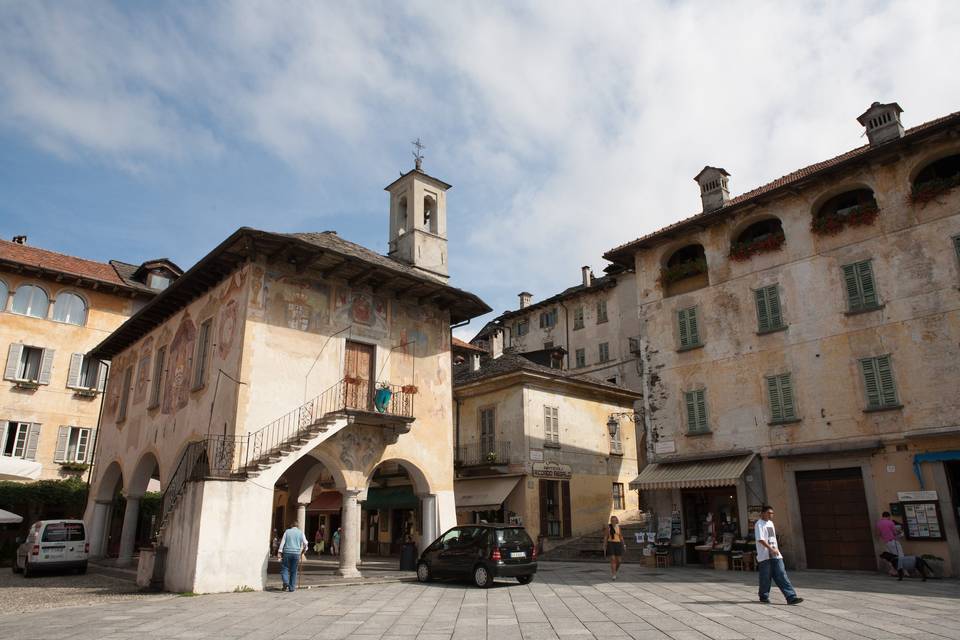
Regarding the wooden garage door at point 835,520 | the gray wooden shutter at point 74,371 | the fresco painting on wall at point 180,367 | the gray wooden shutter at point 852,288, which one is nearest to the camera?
the wooden garage door at point 835,520

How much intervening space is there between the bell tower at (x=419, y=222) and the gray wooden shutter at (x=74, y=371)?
17.5 m

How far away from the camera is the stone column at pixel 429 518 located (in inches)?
794

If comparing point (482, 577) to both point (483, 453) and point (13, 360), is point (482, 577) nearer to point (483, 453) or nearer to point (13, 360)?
point (483, 453)

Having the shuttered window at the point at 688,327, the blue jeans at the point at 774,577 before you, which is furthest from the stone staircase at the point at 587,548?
the blue jeans at the point at 774,577

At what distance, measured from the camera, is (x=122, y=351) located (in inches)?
1096

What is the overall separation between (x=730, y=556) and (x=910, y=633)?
11466mm

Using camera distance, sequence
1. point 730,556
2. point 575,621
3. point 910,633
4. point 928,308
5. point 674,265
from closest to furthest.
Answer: point 910,633 → point 575,621 → point 928,308 → point 730,556 → point 674,265

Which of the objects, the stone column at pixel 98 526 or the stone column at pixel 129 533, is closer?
the stone column at pixel 129 533

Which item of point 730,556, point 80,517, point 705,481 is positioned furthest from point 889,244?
point 80,517

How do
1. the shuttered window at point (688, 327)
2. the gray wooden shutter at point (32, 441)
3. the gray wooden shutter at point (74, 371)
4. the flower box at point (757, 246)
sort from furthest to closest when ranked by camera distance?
the gray wooden shutter at point (74, 371), the gray wooden shutter at point (32, 441), the shuttered window at point (688, 327), the flower box at point (757, 246)

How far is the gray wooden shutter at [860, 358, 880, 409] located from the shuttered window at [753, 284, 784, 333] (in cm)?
262

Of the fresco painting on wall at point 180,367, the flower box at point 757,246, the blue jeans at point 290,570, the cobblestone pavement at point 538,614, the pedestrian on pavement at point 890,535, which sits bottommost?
the cobblestone pavement at point 538,614

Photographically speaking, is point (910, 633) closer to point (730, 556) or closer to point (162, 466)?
point (730, 556)

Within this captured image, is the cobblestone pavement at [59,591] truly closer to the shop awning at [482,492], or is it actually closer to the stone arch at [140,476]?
the stone arch at [140,476]
